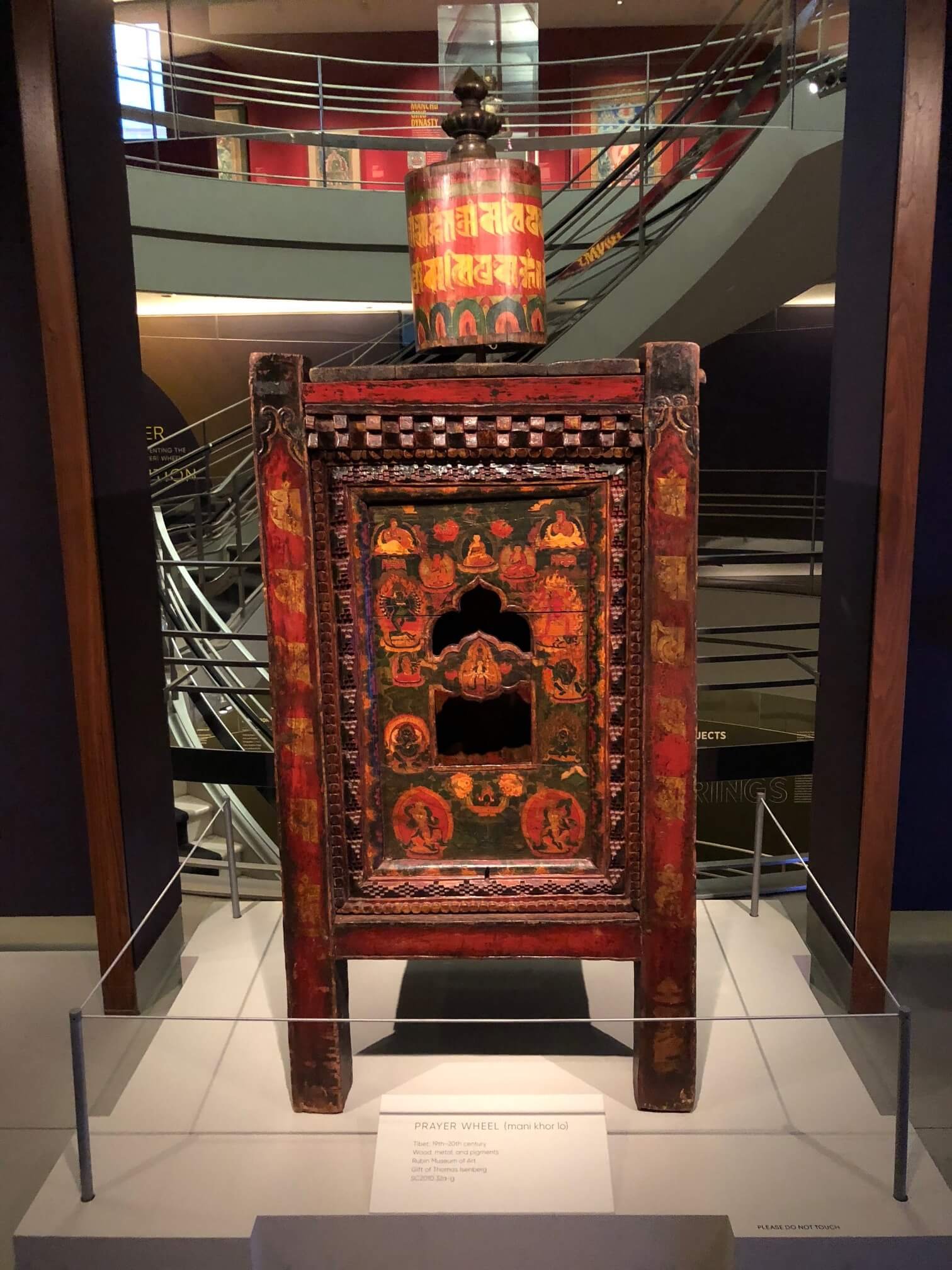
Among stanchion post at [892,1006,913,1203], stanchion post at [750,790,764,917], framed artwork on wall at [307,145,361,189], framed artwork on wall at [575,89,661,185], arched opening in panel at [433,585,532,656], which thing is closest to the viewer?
stanchion post at [892,1006,913,1203]

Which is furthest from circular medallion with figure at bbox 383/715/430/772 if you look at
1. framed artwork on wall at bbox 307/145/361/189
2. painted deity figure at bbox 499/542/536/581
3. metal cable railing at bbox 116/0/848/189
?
framed artwork on wall at bbox 307/145/361/189

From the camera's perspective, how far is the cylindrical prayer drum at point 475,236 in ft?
5.32

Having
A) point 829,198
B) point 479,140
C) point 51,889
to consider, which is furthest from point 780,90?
point 51,889

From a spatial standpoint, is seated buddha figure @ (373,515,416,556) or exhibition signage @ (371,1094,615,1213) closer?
exhibition signage @ (371,1094,615,1213)

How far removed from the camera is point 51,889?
2459mm

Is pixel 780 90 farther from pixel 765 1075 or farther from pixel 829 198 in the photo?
pixel 765 1075

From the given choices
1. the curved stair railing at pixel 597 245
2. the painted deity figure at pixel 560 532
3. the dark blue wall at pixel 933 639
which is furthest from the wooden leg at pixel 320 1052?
Result: the curved stair railing at pixel 597 245

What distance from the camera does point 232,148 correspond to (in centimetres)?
570

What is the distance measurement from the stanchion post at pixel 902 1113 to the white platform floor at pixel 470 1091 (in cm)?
3

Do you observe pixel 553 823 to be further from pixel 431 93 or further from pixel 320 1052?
pixel 431 93

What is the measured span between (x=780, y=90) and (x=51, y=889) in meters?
4.27

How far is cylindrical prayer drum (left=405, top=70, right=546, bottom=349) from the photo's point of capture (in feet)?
5.32

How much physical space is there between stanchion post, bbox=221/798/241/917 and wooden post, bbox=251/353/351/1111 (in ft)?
2.47

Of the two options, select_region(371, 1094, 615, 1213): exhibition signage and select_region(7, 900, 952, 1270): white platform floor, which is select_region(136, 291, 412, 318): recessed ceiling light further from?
select_region(371, 1094, 615, 1213): exhibition signage
